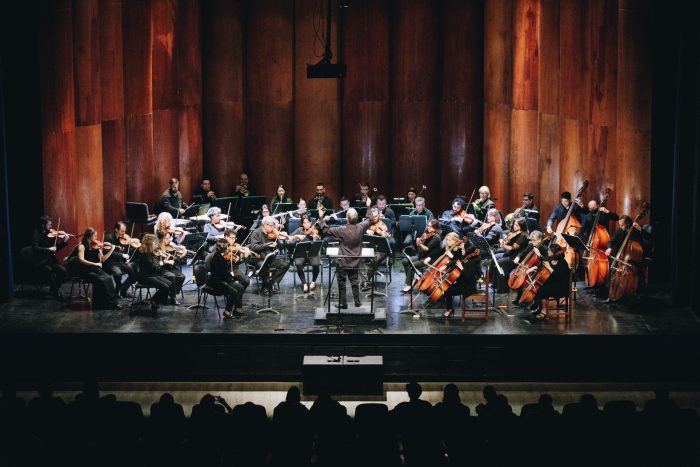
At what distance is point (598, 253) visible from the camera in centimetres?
1130

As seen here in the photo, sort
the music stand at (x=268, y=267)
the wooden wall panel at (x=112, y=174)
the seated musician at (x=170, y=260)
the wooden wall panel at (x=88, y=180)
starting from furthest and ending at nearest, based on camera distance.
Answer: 1. the wooden wall panel at (x=112, y=174)
2. the wooden wall panel at (x=88, y=180)
3. the seated musician at (x=170, y=260)
4. the music stand at (x=268, y=267)

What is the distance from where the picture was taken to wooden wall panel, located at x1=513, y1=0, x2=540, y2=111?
1419 centimetres

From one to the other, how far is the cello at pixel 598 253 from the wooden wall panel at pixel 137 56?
712 cm

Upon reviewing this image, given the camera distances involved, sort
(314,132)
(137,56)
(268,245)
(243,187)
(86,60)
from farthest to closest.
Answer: (314,132) < (243,187) < (137,56) < (86,60) < (268,245)

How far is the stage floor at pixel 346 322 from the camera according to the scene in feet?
33.2

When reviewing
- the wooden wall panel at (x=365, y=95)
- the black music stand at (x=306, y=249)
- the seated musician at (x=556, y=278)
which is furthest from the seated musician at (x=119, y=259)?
the wooden wall panel at (x=365, y=95)

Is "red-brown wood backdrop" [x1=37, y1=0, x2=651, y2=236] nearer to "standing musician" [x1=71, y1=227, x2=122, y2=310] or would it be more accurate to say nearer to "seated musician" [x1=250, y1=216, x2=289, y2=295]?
"standing musician" [x1=71, y1=227, x2=122, y2=310]

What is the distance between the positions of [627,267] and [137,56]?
26.1 ft

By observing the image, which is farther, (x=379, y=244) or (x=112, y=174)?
(x=112, y=174)

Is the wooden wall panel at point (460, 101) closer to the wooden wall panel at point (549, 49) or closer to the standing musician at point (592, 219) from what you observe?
the wooden wall panel at point (549, 49)

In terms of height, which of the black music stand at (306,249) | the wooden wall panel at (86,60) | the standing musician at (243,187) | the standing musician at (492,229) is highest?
the wooden wall panel at (86,60)

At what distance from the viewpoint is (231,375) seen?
9820 mm

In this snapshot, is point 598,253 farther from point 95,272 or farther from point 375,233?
point 95,272

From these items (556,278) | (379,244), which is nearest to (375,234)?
(379,244)
